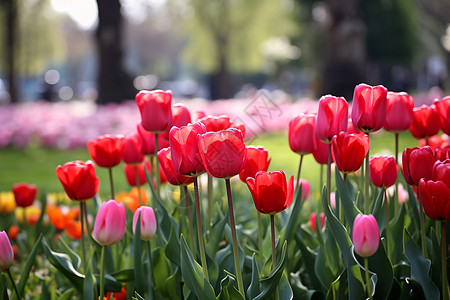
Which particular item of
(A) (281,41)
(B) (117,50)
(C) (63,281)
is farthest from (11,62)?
(C) (63,281)

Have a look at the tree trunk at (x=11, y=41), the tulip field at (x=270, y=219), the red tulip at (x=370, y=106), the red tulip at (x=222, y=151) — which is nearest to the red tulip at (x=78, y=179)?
the tulip field at (x=270, y=219)

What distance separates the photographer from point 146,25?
1972 inches

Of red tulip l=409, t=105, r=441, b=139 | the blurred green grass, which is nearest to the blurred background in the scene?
the blurred green grass

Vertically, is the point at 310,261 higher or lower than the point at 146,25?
lower

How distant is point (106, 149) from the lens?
1784 millimetres

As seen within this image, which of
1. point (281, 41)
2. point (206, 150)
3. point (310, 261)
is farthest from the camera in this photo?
point (281, 41)

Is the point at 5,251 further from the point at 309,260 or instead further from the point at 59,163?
the point at 59,163

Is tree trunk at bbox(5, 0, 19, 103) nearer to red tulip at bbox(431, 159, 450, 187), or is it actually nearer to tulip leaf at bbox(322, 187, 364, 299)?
tulip leaf at bbox(322, 187, 364, 299)

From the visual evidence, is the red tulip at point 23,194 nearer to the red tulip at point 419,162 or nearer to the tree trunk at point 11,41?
the red tulip at point 419,162

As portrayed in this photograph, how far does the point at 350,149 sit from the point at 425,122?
0.51 meters

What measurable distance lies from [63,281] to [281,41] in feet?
77.1

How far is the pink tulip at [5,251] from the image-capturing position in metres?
1.43

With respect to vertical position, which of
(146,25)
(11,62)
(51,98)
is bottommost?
(51,98)

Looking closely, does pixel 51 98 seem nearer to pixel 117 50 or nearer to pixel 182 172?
pixel 117 50
